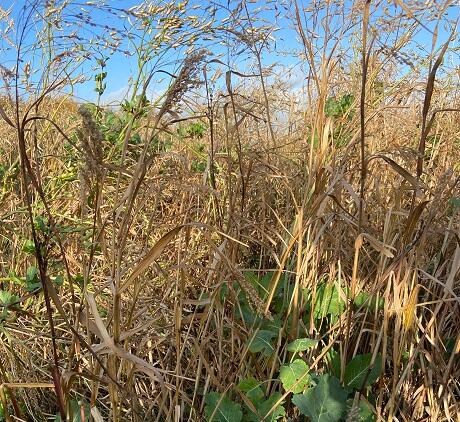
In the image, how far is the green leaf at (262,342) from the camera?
1.07 m

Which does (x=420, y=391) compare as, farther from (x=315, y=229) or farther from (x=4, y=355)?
(x=4, y=355)

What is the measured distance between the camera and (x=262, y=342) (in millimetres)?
1089

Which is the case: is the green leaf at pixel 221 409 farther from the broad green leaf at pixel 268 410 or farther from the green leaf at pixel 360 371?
the green leaf at pixel 360 371

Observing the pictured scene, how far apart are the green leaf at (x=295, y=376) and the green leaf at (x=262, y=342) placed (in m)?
0.04

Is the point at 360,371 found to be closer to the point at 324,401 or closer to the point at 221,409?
the point at 324,401

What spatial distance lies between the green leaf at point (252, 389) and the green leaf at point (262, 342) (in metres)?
0.06

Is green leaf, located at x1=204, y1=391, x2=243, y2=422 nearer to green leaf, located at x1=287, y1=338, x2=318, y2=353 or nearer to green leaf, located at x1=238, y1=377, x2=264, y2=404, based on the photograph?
green leaf, located at x1=238, y1=377, x2=264, y2=404

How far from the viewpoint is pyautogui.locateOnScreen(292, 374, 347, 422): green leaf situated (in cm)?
100

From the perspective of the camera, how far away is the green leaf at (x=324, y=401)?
3.28 ft

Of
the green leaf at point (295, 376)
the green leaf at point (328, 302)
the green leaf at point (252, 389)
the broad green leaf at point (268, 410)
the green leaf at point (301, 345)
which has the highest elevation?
the green leaf at point (328, 302)

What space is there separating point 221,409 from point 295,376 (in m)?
0.16

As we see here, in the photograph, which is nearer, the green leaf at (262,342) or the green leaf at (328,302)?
the green leaf at (262,342)

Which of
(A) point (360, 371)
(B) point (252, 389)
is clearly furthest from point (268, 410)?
(A) point (360, 371)

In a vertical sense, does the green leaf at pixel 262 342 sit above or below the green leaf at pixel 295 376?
above
